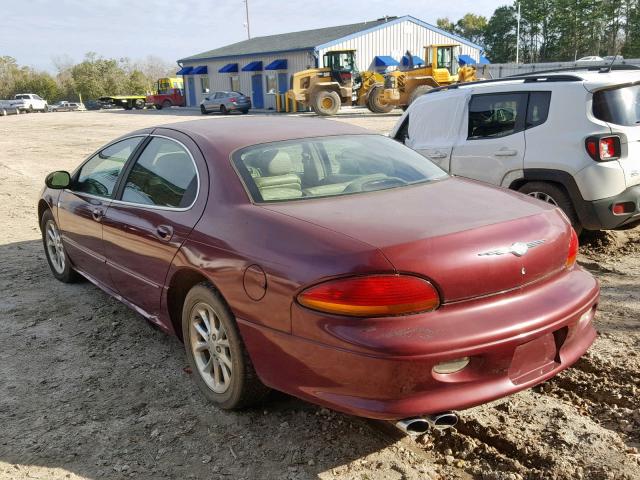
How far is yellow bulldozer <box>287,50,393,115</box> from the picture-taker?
2864 centimetres

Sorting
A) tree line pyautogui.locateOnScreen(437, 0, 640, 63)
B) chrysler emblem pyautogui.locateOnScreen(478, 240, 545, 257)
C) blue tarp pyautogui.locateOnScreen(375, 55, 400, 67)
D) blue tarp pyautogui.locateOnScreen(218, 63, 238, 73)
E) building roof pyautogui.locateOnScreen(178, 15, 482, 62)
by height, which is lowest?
chrysler emblem pyautogui.locateOnScreen(478, 240, 545, 257)

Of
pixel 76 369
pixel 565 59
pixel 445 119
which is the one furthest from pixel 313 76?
pixel 565 59

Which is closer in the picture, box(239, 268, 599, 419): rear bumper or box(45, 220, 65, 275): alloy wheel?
box(239, 268, 599, 419): rear bumper

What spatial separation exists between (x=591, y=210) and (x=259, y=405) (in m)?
3.53

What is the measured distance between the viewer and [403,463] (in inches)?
104

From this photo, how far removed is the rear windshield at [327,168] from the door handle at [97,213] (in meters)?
1.40

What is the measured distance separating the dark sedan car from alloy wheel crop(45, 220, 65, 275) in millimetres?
33129

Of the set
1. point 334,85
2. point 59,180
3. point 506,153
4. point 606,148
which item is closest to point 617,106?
point 606,148

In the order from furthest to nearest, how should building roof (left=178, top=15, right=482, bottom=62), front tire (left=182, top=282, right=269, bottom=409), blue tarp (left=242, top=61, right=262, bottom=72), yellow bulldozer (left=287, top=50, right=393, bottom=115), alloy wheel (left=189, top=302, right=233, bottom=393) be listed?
blue tarp (left=242, top=61, right=262, bottom=72)
building roof (left=178, top=15, right=482, bottom=62)
yellow bulldozer (left=287, top=50, right=393, bottom=115)
alloy wheel (left=189, top=302, right=233, bottom=393)
front tire (left=182, top=282, right=269, bottom=409)

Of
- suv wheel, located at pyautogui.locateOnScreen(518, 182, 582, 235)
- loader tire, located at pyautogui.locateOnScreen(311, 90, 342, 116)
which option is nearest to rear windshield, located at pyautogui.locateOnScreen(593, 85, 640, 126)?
suv wheel, located at pyautogui.locateOnScreen(518, 182, 582, 235)

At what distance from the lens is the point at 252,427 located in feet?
9.83

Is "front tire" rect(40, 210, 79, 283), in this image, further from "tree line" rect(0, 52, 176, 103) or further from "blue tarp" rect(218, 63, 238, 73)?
"tree line" rect(0, 52, 176, 103)

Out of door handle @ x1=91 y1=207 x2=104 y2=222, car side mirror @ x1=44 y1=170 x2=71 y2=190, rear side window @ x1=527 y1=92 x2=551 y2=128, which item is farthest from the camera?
rear side window @ x1=527 y1=92 x2=551 y2=128

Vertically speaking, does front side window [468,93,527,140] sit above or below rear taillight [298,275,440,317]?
above
